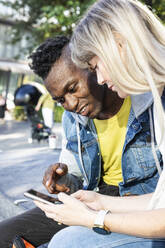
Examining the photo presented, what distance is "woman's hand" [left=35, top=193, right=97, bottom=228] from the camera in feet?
5.54

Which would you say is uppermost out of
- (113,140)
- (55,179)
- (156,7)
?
Result: (156,7)

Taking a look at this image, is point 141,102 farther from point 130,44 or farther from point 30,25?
point 30,25

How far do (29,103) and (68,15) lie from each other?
114 inches

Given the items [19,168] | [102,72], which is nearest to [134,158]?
[102,72]

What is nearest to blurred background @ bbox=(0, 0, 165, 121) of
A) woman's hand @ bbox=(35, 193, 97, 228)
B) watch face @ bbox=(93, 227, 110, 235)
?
woman's hand @ bbox=(35, 193, 97, 228)

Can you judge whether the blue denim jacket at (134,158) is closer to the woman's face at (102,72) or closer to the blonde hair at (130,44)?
the woman's face at (102,72)

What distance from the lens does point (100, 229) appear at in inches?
64.5

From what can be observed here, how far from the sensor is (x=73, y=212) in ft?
5.78

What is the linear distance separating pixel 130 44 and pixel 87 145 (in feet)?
3.42

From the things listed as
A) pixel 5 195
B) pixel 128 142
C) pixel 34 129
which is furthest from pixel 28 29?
pixel 128 142

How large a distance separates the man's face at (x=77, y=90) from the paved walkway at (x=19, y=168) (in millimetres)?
1768

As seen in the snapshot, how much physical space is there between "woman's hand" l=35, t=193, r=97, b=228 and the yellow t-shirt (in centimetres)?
67

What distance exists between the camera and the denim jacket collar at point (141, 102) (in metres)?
2.11

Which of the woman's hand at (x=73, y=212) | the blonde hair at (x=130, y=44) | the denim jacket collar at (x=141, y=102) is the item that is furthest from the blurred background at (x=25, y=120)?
the woman's hand at (x=73, y=212)
